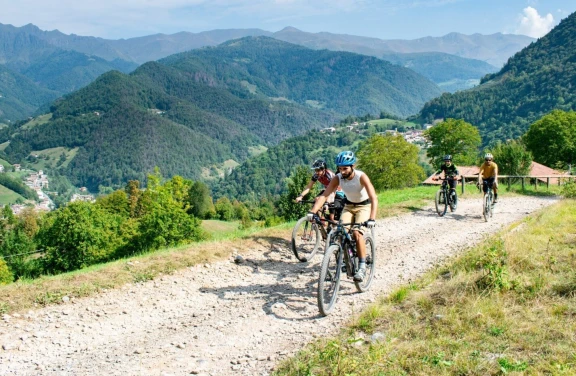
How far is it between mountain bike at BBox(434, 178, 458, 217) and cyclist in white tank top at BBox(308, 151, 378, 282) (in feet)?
29.8

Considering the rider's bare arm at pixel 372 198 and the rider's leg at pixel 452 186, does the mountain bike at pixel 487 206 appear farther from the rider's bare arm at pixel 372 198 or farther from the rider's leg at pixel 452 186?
the rider's bare arm at pixel 372 198

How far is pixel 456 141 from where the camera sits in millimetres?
62562

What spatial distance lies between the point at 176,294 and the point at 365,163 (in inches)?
2159

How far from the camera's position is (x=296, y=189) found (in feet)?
125

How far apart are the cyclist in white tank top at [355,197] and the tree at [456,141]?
57.6m

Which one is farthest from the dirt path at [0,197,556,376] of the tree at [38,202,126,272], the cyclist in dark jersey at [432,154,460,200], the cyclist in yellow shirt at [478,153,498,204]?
the tree at [38,202,126,272]

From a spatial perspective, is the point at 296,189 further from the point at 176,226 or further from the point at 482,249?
the point at 482,249

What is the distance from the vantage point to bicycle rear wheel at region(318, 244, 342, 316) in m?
6.53

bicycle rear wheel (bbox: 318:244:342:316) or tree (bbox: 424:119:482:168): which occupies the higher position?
tree (bbox: 424:119:482:168)

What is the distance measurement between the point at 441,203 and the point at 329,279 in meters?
10.5

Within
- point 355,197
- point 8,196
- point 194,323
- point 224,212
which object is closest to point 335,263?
point 355,197

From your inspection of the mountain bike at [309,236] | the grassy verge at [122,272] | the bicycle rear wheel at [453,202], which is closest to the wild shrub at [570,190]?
the bicycle rear wheel at [453,202]

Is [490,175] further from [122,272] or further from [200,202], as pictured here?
[200,202]

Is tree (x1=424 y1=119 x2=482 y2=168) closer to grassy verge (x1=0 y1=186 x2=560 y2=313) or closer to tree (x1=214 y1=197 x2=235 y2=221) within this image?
grassy verge (x1=0 y1=186 x2=560 y2=313)
